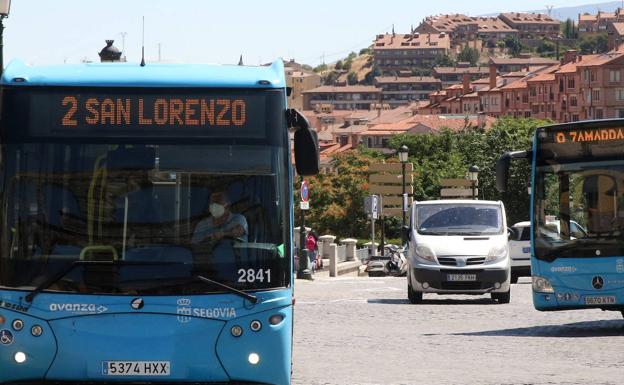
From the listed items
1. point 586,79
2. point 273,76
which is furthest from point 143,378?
point 586,79

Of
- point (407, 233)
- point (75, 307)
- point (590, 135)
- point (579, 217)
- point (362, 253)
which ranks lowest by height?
point (362, 253)

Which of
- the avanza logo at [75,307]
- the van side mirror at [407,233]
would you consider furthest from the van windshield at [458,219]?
the avanza logo at [75,307]

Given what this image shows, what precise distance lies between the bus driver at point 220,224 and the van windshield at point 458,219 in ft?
50.6

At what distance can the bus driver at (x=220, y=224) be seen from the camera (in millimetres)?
11570

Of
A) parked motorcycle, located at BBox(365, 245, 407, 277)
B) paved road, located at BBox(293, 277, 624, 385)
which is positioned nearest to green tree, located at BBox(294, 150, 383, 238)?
parked motorcycle, located at BBox(365, 245, 407, 277)

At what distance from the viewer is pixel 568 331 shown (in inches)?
838

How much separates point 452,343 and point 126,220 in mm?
8399

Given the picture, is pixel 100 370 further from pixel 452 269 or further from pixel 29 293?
pixel 452 269


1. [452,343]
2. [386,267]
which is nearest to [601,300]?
[452,343]

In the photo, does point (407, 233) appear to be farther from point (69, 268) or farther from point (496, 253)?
point (69, 268)

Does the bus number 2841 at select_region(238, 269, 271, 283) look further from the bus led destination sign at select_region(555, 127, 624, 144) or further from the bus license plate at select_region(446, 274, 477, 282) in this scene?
the bus license plate at select_region(446, 274, 477, 282)

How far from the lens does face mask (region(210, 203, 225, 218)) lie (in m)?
11.6

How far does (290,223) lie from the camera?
39.0ft

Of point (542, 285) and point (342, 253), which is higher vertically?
point (542, 285)
